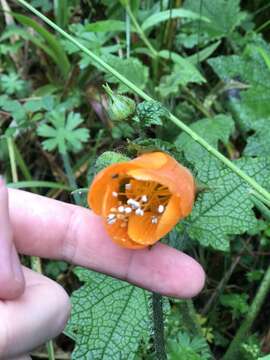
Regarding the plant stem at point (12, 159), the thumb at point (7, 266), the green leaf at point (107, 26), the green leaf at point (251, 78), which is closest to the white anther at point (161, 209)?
the thumb at point (7, 266)

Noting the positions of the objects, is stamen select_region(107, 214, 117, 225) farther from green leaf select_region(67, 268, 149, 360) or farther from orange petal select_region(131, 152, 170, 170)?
green leaf select_region(67, 268, 149, 360)

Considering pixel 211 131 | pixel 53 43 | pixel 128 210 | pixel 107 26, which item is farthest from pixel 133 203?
pixel 53 43

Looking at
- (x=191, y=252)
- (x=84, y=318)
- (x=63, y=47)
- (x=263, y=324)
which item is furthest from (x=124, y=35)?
(x=84, y=318)

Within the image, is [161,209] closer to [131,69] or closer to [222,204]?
[222,204]

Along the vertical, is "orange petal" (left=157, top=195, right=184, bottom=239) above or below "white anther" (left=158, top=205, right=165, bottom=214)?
above

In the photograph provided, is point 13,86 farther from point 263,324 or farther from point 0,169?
point 263,324

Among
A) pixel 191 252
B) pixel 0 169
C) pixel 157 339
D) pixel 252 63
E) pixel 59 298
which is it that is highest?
pixel 252 63

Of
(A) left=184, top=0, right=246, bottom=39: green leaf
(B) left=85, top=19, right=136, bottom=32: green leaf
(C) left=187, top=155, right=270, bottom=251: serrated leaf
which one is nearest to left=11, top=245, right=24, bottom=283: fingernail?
(C) left=187, top=155, right=270, bottom=251: serrated leaf
